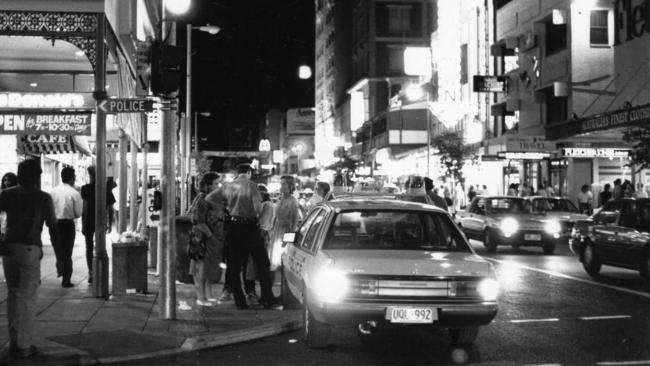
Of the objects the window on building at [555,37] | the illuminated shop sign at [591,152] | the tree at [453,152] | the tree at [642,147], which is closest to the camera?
the tree at [642,147]

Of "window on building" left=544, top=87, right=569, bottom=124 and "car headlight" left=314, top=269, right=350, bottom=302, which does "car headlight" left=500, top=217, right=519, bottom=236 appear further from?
"window on building" left=544, top=87, right=569, bottom=124

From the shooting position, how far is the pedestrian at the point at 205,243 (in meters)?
11.7

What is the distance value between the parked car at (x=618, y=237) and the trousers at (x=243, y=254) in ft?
23.8

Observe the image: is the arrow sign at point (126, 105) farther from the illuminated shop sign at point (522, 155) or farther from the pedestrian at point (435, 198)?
the illuminated shop sign at point (522, 155)

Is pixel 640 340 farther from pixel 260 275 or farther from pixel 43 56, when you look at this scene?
pixel 43 56

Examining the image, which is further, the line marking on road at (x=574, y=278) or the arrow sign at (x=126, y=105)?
the line marking on road at (x=574, y=278)

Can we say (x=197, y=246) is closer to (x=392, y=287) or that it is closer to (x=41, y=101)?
(x=41, y=101)

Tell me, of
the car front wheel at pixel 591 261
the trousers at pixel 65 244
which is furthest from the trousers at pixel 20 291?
the car front wheel at pixel 591 261

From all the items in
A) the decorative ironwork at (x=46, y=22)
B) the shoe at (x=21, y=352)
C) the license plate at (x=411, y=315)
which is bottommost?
the shoe at (x=21, y=352)

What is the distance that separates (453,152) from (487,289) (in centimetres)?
3466

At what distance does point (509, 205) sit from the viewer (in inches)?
931

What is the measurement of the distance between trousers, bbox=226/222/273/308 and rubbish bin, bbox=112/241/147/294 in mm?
1717

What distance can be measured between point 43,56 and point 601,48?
25086 mm

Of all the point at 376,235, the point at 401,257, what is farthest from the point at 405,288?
the point at 376,235
